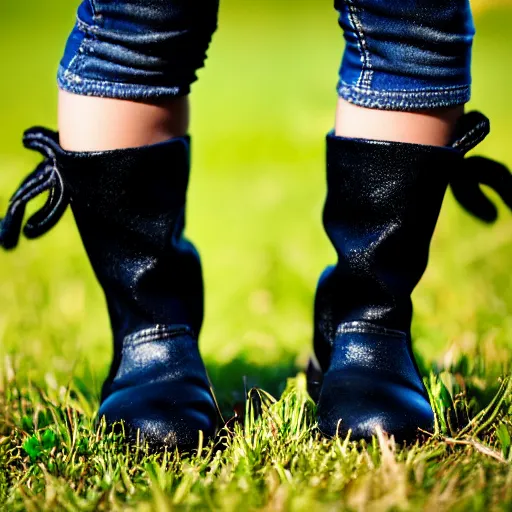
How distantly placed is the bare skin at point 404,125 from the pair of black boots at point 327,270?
32 millimetres

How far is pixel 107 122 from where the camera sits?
139 centimetres

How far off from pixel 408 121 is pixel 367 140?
0.08 metres

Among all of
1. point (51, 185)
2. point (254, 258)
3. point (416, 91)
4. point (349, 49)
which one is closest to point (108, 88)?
point (51, 185)

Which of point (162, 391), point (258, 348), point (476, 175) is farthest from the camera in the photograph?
point (258, 348)

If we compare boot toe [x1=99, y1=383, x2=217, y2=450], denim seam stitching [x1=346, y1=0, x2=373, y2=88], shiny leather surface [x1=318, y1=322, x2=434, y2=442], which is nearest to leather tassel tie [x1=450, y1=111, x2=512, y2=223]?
denim seam stitching [x1=346, y1=0, x2=373, y2=88]

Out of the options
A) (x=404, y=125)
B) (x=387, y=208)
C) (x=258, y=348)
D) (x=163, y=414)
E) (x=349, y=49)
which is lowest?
(x=258, y=348)

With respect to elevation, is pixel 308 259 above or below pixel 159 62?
below

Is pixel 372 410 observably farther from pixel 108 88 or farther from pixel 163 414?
pixel 108 88

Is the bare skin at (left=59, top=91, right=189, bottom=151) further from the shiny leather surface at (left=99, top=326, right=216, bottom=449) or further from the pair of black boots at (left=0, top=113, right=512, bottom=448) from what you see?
the shiny leather surface at (left=99, top=326, right=216, bottom=449)

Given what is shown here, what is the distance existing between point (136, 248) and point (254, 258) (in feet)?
4.58

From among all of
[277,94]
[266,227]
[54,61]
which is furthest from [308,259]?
[54,61]

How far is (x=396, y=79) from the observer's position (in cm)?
A: 132

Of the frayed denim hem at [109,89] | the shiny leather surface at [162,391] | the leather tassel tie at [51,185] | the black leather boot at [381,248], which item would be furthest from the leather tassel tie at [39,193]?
the black leather boot at [381,248]

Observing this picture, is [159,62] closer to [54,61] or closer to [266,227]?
[266,227]
